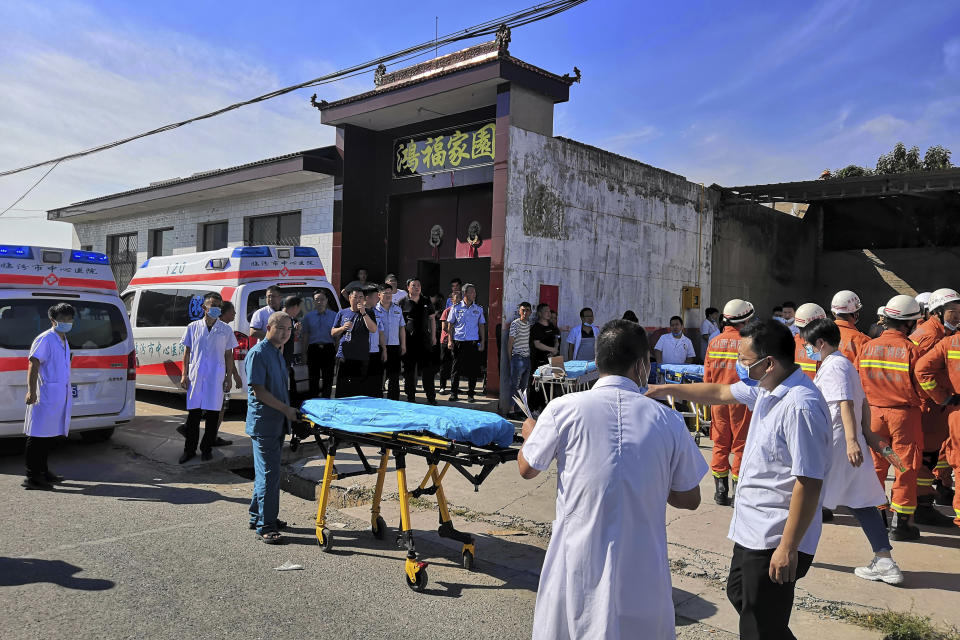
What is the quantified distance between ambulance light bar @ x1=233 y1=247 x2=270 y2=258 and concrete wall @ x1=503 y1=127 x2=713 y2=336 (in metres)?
3.83

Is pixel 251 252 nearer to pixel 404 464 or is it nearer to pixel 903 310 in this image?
pixel 404 464

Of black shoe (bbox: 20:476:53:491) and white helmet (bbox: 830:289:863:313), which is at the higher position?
white helmet (bbox: 830:289:863:313)

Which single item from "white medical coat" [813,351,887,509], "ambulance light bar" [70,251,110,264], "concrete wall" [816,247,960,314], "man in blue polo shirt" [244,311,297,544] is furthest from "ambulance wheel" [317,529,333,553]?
"concrete wall" [816,247,960,314]

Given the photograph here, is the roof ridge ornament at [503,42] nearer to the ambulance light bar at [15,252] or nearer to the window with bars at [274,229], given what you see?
the window with bars at [274,229]

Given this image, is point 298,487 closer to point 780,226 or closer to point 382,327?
point 382,327

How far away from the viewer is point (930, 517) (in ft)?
19.5

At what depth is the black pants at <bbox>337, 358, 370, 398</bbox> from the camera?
8.44m

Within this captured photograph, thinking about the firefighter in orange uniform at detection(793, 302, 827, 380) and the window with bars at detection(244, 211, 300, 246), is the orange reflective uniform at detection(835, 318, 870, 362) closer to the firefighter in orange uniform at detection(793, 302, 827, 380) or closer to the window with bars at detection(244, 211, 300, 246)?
the firefighter in orange uniform at detection(793, 302, 827, 380)

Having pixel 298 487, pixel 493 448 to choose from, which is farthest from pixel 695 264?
pixel 493 448

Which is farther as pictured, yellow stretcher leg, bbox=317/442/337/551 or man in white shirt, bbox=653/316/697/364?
man in white shirt, bbox=653/316/697/364

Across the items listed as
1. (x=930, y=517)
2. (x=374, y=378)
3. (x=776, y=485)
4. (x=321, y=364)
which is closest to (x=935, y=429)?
(x=930, y=517)

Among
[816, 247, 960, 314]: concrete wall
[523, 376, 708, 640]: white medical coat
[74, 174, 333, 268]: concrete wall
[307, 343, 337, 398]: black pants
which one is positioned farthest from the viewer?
[816, 247, 960, 314]: concrete wall

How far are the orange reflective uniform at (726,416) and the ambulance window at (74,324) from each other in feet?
22.1

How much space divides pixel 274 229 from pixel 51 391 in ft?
33.1
